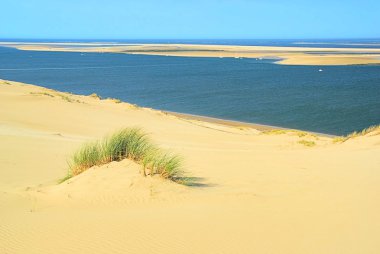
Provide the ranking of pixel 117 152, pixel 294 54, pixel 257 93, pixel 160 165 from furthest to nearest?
pixel 294 54 < pixel 257 93 < pixel 117 152 < pixel 160 165

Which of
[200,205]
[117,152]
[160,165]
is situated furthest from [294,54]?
[200,205]

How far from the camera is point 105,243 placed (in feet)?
15.0

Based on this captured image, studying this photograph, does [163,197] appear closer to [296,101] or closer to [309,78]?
[296,101]

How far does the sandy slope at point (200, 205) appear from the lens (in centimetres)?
467

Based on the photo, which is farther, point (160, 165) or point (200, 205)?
point (160, 165)

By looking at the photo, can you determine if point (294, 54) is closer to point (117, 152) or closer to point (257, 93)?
point (257, 93)

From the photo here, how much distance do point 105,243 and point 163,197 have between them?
6.35 feet

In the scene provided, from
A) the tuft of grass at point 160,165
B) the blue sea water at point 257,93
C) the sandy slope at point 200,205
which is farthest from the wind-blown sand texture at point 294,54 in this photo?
the tuft of grass at point 160,165

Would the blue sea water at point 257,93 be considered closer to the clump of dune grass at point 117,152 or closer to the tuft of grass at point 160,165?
the clump of dune grass at point 117,152

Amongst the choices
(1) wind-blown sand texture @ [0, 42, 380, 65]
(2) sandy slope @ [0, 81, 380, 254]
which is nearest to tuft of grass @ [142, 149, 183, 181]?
(2) sandy slope @ [0, 81, 380, 254]

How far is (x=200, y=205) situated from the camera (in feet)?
20.2

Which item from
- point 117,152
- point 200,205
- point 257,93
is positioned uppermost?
point 117,152

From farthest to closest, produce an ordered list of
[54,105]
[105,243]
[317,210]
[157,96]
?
[157,96] → [54,105] → [317,210] → [105,243]

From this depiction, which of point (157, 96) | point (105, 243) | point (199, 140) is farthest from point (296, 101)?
point (105, 243)
